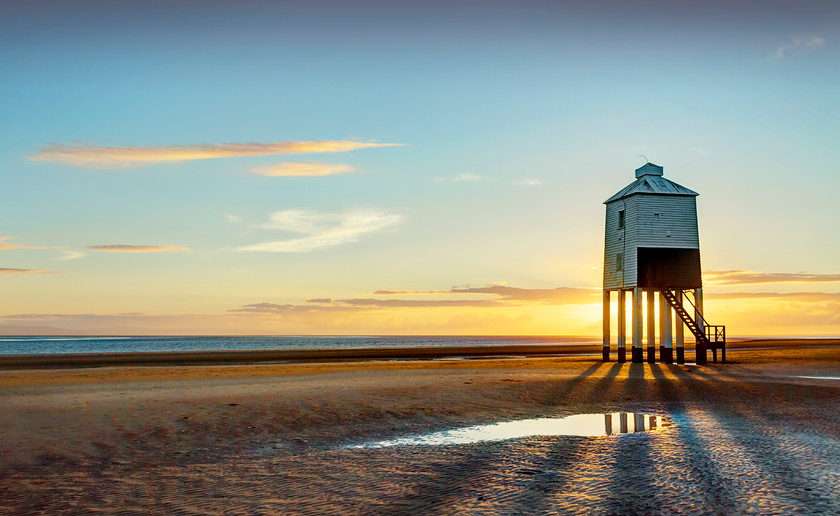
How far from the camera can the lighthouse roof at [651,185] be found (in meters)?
36.1

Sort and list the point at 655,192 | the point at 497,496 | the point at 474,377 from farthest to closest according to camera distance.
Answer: the point at 655,192
the point at 474,377
the point at 497,496

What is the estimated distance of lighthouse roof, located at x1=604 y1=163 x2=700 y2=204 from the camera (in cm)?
3608

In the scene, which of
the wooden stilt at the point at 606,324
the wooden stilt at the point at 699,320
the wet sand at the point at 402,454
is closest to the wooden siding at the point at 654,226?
the wooden stilt at the point at 606,324

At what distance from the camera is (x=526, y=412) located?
56.5ft

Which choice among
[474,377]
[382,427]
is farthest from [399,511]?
[474,377]

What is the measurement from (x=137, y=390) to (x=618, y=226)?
26.9 meters

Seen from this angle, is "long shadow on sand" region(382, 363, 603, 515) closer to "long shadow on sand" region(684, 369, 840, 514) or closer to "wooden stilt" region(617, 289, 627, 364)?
"long shadow on sand" region(684, 369, 840, 514)

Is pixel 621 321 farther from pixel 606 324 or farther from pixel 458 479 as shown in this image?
pixel 458 479

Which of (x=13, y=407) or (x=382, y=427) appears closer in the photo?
(x=382, y=427)

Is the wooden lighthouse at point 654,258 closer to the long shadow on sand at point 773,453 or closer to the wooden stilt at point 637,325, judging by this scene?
the wooden stilt at point 637,325

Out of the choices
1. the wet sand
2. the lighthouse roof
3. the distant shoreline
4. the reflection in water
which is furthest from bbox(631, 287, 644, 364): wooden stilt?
the reflection in water

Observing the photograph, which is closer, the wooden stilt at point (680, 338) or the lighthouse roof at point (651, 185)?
the lighthouse roof at point (651, 185)

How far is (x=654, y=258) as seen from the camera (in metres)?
39.3

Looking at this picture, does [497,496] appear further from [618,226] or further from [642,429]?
[618,226]
